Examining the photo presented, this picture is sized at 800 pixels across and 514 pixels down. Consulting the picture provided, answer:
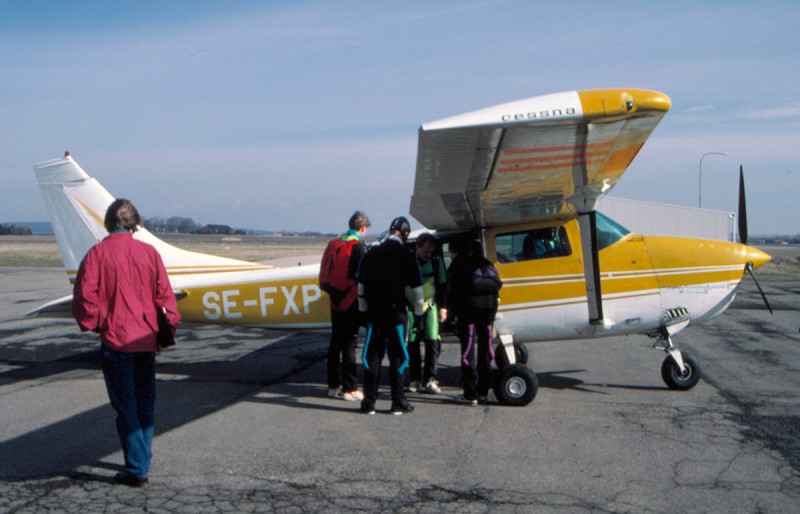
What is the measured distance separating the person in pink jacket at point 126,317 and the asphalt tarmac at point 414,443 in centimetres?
38

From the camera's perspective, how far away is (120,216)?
13.9 ft

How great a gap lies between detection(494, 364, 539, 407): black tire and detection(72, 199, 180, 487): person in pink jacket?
327 cm

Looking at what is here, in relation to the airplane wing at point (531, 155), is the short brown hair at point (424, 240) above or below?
below

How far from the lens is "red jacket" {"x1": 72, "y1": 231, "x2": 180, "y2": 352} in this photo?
159 inches

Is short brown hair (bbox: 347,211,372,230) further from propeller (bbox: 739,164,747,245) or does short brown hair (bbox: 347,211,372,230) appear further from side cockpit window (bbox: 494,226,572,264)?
propeller (bbox: 739,164,747,245)

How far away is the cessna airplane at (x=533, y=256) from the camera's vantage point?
5.11m

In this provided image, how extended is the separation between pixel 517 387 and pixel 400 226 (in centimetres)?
189

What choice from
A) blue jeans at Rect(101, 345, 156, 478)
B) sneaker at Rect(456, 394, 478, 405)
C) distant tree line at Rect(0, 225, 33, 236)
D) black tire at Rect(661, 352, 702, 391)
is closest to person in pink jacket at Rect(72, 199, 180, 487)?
blue jeans at Rect(101, 345, 156, 478)

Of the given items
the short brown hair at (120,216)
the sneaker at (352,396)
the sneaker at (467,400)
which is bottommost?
the sneaker at (467,400)

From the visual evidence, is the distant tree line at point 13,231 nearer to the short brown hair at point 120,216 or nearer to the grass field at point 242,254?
the grass field at point 242,254

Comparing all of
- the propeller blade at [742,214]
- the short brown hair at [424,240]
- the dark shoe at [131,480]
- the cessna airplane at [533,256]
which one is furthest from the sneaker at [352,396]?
the propeller blade at [742,214]

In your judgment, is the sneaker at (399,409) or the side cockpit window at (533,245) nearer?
the sneaker at (399,409)

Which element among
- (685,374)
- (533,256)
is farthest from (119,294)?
(685,374)

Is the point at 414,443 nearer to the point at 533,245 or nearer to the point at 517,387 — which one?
the point at 517,387
